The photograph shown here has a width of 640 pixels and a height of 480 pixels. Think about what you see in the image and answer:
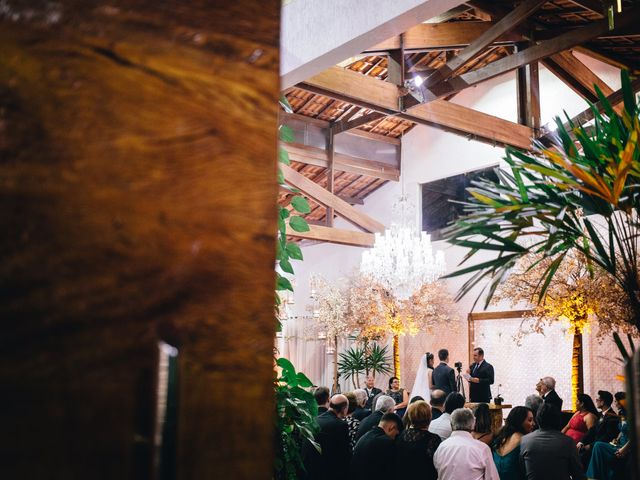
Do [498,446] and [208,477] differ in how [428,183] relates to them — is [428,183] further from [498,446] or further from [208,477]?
[208,477]

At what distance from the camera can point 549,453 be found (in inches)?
→ 154

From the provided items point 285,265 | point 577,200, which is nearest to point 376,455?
point 285,265

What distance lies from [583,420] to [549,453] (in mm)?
2605

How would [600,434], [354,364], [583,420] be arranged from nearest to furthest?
[600,434], [583,420], [354,364]

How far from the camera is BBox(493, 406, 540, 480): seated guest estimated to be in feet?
14.1

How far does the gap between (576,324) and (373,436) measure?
18.9 feet

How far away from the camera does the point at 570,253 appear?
9.77 m

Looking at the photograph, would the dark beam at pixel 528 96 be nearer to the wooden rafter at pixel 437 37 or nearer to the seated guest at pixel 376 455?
the wooden rafter at pixel 437 37

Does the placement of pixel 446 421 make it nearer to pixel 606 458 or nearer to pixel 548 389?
pixel 606 458

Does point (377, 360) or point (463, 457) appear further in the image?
point (377, 360)

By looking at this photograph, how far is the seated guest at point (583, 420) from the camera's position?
20.3ft

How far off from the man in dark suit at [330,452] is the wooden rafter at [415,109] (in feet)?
9.94

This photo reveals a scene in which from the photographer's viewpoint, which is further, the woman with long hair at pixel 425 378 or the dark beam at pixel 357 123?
the dark beam at pixel 357 123

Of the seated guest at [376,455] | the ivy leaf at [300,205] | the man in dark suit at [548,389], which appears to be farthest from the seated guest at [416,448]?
the man in dark suit at [548,389]
